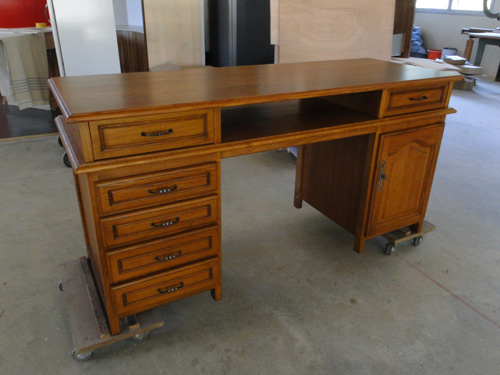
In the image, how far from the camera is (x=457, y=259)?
7.19ft

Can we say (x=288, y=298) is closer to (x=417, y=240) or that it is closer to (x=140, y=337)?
(x=140, y=337)

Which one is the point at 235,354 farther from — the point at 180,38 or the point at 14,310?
the point at 180,38

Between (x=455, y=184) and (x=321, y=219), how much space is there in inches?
46.8

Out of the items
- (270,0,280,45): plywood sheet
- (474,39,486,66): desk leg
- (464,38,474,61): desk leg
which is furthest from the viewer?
(464,38,474,61): desk leg

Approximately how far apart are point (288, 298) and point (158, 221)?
0.75m

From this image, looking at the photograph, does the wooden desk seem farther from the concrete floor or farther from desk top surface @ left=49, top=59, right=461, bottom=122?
the concrete floor

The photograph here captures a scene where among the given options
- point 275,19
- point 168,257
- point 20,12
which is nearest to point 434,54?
point 275,19

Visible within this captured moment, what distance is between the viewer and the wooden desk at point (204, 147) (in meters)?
1.34

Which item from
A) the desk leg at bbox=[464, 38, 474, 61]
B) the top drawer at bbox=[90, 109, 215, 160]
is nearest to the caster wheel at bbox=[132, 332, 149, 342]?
the top drawer at bbox=[90, 109, 215, 160]

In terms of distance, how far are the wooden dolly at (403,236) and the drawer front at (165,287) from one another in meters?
1.00

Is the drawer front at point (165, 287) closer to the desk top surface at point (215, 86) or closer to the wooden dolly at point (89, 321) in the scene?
the wooden dolly at point (89, 321)

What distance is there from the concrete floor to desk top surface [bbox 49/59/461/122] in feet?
2.97

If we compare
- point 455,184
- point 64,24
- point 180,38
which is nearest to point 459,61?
point 455,184

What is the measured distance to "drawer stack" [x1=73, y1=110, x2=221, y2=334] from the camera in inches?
52.1
